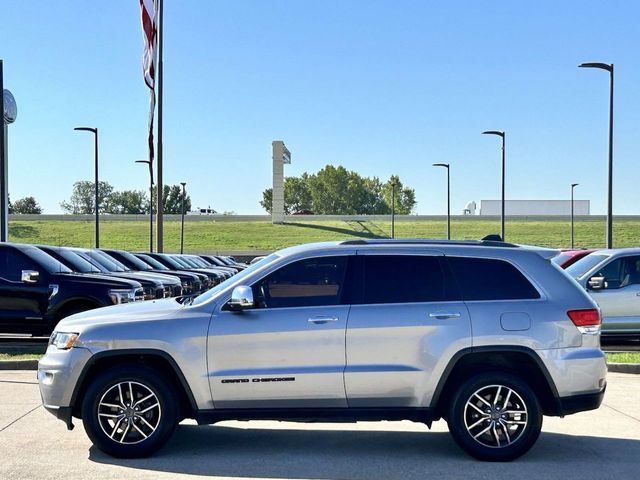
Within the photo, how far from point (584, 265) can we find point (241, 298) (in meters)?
9.43

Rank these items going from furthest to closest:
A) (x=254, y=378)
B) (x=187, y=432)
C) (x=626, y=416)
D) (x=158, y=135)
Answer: (x=158, y=135)
(x=626, y=416)
(x=187, y=432)
(x=254, y=378)

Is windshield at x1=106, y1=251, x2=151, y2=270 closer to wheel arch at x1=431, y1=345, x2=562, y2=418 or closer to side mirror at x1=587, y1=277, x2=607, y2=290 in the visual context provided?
side mirror at x1=587, y1=277, x2=607, y2=290

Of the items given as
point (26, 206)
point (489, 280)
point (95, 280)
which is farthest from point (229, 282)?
point (26, 206)

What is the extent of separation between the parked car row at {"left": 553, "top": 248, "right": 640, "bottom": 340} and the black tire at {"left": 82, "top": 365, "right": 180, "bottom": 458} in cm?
899

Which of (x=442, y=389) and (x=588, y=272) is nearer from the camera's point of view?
(x=442, y=389)

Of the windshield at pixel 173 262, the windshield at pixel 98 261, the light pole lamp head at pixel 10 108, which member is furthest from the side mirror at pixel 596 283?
the light pole lamp head at pixel 10 108

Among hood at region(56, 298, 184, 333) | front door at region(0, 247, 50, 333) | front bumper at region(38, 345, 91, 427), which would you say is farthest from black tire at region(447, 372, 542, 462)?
front door at region(0, 247, 50, 333)

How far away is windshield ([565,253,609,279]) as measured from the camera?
13.6 metres

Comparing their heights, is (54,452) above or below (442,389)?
below

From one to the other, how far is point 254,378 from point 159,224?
23.0 metres

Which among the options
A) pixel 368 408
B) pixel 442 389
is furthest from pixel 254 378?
pixel 442 389

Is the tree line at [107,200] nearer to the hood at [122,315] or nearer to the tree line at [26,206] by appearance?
the tree line at [26,206]

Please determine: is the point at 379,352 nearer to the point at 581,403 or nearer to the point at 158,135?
the point at 581,403

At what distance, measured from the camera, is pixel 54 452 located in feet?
21.4
